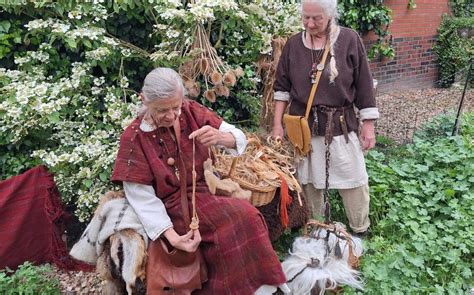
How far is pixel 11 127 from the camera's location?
3.40 metres

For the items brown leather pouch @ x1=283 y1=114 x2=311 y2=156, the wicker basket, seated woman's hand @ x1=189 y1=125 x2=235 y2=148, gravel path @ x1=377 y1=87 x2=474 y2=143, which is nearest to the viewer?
seated woman's hand @ x1=189 y1=125 x2=235 y2=148

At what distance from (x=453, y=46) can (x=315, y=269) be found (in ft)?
24.7

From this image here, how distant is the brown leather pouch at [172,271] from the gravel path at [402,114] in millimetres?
983

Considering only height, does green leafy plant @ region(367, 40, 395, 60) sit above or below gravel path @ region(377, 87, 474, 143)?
above

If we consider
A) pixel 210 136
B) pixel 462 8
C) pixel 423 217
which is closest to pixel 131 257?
pixel 210 136

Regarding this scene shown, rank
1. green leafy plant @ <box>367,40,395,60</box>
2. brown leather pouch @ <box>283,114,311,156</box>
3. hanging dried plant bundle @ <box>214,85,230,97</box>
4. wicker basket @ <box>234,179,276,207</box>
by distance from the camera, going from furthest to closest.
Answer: green leafy plant @ <box>367,40,395,60</box>, hanging dried plant bundle @ <box>214,85,230,97</box>, brown leather pouch @ <box>283,114,311,156</box>, wicker basket @ <box>234,179,276,207</box>

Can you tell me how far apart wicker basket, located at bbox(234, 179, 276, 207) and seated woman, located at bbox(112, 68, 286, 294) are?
228mm

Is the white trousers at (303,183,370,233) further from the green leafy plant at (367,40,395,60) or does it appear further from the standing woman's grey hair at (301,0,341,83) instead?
the green leafy plant at (367,40,395,60)

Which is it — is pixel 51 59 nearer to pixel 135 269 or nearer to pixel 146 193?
pixel 146 193

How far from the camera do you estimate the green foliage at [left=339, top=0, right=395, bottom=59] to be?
23.7 feet

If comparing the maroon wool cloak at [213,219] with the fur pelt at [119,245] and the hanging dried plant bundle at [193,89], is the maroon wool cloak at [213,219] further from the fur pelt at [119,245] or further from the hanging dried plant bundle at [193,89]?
the hanging dried plant bundle at [193,89]

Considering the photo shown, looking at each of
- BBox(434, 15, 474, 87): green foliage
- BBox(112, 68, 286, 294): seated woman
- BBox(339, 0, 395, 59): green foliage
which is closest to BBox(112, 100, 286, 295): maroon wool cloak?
BBox(112, 68, 286, 294): seated woman

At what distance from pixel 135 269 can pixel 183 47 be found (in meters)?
1.72

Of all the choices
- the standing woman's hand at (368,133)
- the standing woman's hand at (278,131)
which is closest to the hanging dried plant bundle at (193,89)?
the standing woman's hand at (278,131)
